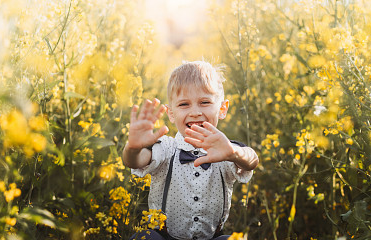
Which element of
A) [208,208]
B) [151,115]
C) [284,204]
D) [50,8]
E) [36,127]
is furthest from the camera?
[284,204]

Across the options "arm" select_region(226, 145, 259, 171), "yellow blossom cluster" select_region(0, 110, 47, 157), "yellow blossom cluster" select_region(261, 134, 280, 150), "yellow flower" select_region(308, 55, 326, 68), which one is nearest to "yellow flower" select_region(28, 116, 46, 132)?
"yellow blossom cluster" select_region(0, 110, 47, 157)

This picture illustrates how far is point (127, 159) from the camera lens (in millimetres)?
1289

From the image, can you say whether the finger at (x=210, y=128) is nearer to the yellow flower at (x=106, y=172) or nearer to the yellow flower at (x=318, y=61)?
the yellow flower at (x=106, y=172)

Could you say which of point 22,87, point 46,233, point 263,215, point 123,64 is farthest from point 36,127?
point 263,215

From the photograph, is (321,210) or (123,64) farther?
(123,64)

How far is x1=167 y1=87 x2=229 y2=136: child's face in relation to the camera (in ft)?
4.66

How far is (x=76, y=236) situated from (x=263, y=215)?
115cm

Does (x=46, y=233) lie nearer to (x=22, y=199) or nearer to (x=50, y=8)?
(x=22, y=199)

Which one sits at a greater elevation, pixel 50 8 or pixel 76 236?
pixel 50 8

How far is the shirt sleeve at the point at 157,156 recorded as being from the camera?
1423mm

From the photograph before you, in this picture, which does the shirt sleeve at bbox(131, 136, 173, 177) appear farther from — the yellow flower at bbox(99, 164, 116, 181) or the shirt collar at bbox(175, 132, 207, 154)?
the yellow flower at bbox(99, 164, 116, 181)

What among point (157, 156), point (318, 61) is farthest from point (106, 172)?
point (318, 61)

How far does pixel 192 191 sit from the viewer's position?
1450 mm

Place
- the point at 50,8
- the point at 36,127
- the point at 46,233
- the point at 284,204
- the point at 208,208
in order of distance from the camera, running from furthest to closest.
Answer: the point at 284,204 → the point at 50,8 → the point at 46,233 → the point at 208,208 → the point at 36,127
